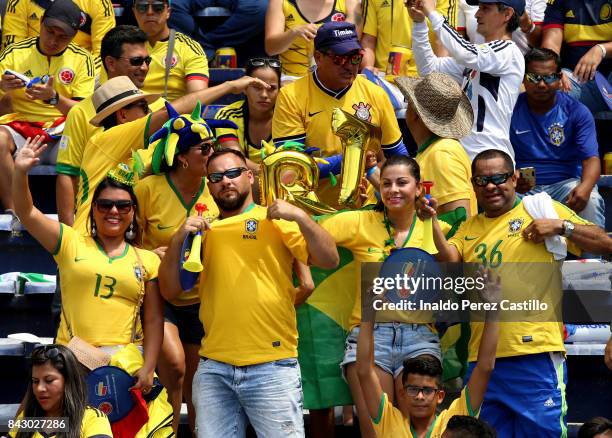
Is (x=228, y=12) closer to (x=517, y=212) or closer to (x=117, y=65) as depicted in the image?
(x=117, y=65)

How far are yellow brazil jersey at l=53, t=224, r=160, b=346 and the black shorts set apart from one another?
13.4 inches

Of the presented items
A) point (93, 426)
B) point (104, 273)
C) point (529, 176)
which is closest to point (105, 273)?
point (104, 273)

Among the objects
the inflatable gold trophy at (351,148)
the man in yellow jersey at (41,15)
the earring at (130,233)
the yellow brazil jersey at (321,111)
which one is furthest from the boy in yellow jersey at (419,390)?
the man in yellow jersey at (41,15)

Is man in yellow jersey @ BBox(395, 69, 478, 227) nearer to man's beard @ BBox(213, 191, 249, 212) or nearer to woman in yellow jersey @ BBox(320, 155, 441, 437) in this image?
woman in yellow jersey @ BBox(320, 155, 441, 437)

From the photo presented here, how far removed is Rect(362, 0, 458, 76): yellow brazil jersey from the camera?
9922 mm

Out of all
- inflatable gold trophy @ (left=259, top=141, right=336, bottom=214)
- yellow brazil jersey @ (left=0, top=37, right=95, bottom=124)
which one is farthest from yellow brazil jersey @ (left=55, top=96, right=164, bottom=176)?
inflatable gold trophy @ (left=259, top=141, right=336, bottom=214)

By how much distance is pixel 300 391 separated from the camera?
6.64 meters

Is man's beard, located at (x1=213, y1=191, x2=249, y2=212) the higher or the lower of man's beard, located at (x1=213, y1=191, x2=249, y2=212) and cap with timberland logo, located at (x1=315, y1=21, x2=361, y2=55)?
the lower

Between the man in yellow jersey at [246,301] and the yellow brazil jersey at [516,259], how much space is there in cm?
88

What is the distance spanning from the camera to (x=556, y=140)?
895 centimetres

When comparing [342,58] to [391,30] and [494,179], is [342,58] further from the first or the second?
[391,30]

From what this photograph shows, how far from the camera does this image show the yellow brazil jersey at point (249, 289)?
6.63m

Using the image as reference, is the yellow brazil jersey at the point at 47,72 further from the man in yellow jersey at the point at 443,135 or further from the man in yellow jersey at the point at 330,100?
the man in yellow jersey at the point at 443,135

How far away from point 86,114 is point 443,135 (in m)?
2.12
